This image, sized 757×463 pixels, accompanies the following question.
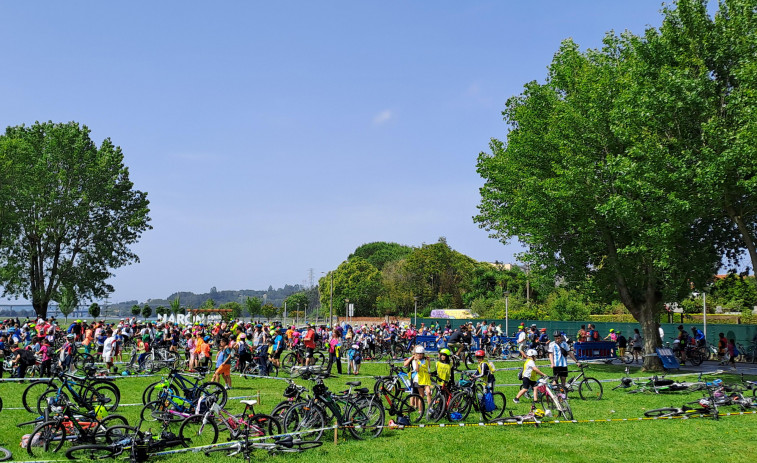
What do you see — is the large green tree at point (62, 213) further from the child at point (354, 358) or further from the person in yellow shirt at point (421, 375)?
the person in yellow shirt at point (421, 375)

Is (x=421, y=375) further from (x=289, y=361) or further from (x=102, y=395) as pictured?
(x=289, y=361)

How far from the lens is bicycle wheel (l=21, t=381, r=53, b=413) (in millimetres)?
13305

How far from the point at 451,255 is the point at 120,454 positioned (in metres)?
74.2

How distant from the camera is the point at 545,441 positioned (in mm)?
11133

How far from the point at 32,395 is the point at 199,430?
633 cm

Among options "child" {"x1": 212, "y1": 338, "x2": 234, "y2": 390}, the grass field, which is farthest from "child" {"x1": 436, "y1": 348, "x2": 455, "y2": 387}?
"child" {"x1": 212, "y1": 338, "x2": 234, "y2": 390}

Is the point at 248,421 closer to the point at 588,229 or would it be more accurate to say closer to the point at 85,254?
the point at 588,229

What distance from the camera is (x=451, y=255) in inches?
3226

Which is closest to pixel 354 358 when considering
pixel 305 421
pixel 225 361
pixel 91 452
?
pixel 225 361

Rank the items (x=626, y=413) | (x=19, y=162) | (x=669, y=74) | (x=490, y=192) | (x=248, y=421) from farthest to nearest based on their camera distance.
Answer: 1. (x=19, y=162)
2. (x=490, y=192)
3. (x=669, y=74)
4. (x=626, y=413)
5. (x=248, y=421)

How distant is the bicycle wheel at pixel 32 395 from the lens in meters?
13.3

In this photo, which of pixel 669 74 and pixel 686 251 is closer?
pixel 669 74

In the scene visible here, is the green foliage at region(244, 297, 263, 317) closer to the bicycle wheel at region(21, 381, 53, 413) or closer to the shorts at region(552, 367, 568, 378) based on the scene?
the bicycle wheel at region(21, 381, 53, 413)

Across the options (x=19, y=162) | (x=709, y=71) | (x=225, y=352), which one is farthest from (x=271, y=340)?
(x=19, y=162)
